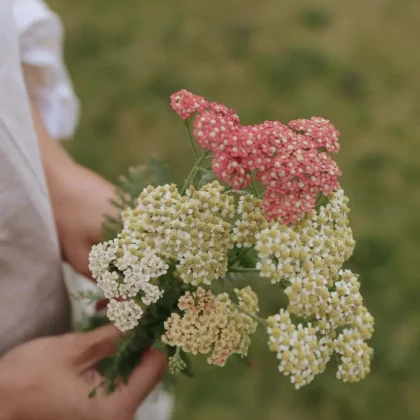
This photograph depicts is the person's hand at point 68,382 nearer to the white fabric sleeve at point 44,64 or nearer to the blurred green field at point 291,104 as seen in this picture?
the white fabric sleeve at point 44,64

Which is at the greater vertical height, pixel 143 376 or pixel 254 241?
pixel 254 241

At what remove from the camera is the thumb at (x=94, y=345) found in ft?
1.82

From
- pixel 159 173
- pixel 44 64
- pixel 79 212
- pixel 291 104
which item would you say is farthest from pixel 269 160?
pixel 291 104

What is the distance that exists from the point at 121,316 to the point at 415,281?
3.48 feet

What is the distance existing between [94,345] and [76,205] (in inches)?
7.6

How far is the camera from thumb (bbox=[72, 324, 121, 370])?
0.56 metres

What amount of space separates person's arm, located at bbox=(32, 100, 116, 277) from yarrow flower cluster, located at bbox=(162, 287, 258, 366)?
0.29 m

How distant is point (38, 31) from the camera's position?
31.6 inches

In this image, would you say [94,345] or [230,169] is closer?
[230,169]

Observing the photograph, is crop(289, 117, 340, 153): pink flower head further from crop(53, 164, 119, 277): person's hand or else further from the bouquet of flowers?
crop(53, 164, 119, 277): person's hand

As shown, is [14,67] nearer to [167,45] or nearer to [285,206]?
[285,206]

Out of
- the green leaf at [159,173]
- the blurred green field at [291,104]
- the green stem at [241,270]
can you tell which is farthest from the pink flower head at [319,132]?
the blurred green field at [291,104]

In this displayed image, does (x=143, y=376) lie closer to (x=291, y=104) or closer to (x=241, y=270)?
(x=241, y=270)

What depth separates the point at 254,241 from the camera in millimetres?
377
